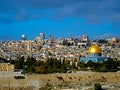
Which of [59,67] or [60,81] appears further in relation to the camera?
[59,67]

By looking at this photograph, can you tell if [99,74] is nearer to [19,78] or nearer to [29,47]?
[19,78]

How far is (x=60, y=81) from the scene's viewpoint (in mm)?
38562

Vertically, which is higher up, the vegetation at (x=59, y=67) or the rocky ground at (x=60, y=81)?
the vegetation at (x=59, y=67)

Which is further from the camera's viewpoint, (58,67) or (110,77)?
(58,67)

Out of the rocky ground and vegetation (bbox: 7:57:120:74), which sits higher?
vegetation (bbox: 7:57:120:74)

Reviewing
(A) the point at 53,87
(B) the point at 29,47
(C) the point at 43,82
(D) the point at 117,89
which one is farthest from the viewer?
(B) the point at 29,47

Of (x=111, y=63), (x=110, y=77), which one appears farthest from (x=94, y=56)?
(x=110, y=77)

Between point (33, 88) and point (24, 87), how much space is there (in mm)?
857

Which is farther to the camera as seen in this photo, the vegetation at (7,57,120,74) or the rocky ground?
the vegetation at (7,57,120,74)

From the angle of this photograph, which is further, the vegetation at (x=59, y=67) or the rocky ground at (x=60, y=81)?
the vegetation at (x=59, y=67)

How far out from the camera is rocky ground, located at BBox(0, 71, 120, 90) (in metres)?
35.3

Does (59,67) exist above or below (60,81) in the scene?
above

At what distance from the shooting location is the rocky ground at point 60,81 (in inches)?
1390

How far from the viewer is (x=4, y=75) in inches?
1480
